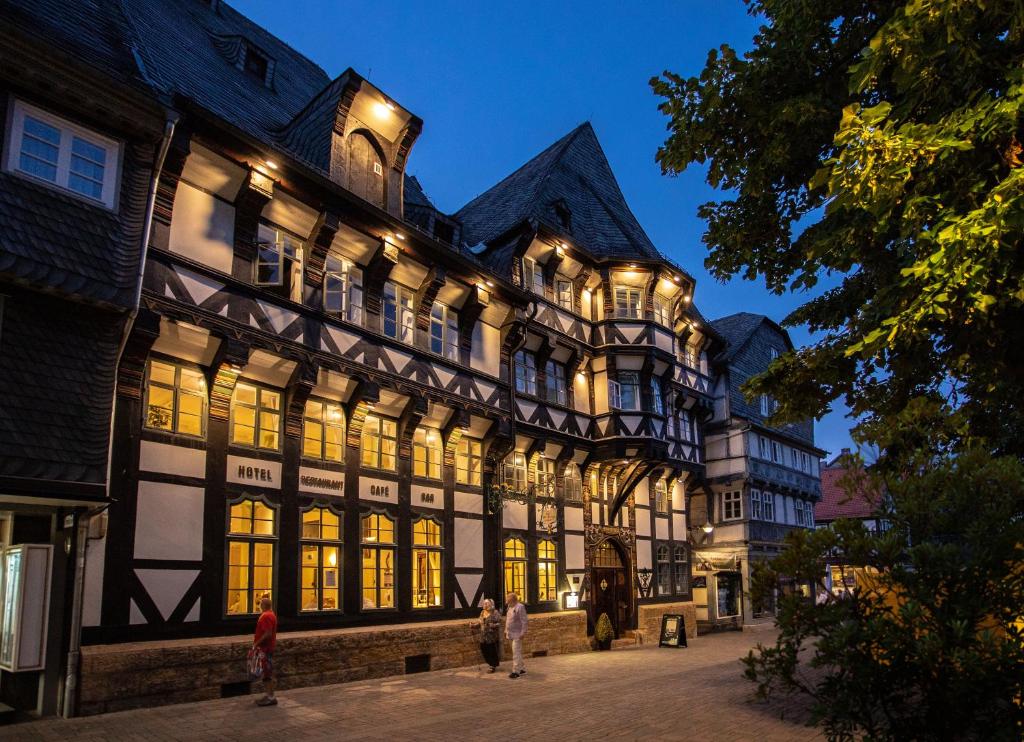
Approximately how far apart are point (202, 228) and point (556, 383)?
518 inches

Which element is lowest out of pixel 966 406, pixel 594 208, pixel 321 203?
pixel 966 406

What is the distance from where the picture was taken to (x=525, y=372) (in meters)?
23.9

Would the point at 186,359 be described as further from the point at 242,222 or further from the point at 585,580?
the point at 585,580

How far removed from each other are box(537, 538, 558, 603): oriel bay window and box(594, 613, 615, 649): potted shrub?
1.55 metres

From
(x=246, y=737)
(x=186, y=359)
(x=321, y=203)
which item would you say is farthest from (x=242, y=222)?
(x=246, y=737)

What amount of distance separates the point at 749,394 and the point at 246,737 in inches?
308

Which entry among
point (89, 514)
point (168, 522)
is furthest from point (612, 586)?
point (89, 514)

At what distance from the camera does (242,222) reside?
15.2 m

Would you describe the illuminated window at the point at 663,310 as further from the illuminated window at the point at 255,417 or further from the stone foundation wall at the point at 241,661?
the illuminated window at the point at 255,417

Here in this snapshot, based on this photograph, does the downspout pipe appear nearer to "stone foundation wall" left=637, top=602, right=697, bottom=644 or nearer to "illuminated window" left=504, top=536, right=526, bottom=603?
"illuminated window" left=504, top=536, right=526, bottom=603

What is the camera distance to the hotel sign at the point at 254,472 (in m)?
14.6

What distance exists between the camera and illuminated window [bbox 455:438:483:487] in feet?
67.2

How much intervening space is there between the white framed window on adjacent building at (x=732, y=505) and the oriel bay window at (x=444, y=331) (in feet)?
60.6

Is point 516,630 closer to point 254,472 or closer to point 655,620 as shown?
point 254,472
